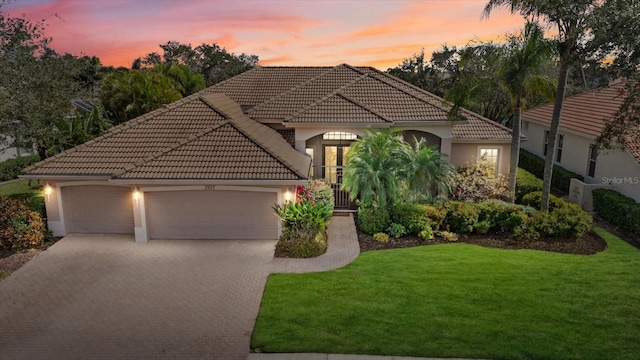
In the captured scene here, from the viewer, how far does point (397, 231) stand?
53.4ft

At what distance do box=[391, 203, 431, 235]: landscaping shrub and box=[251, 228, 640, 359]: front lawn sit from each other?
1.82 metres

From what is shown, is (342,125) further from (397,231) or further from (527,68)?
(527,68)

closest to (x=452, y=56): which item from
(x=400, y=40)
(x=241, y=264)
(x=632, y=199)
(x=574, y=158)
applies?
(x=400, y=40)

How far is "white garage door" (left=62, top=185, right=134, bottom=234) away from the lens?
16.4 metres

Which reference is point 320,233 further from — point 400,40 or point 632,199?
point 400,40

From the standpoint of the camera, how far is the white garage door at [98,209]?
1642 centimetres

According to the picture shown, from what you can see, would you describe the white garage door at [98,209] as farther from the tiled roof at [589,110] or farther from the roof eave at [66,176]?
the tiled roof at [589,110]

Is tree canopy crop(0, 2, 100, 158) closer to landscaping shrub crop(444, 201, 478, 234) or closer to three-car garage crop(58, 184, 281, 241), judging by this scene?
three-car garage crop(58, 184, 281, 241)

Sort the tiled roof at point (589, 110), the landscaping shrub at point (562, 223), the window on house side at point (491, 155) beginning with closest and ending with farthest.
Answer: the landscaping shrub at point (562, 223), the tiled roof at point (589, 110), the window on house side at point (491, 155)

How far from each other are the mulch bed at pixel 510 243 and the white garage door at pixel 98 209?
8.62 m

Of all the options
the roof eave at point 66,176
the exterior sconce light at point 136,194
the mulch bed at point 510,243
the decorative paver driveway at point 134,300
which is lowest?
the decorative paver driveway at point 134,300

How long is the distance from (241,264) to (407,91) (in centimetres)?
1240

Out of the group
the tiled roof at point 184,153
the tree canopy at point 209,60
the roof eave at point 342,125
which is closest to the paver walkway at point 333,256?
the tiled roof at point 184,153

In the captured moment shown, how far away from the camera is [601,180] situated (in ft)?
67.2
